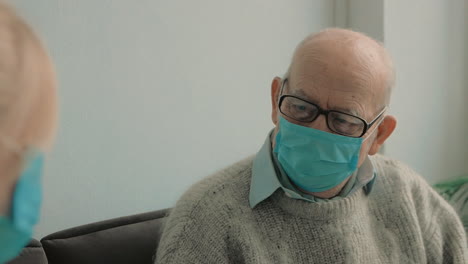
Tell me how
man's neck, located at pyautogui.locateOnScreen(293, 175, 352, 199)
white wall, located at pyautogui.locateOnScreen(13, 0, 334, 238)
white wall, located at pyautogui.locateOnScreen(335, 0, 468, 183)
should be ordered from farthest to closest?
white wall, located at pyautogui.locateOnScreen(335, 0, 468, 183) < white wall, located at pyautogui.locateOnScreen(13, 0, 334, 238) < man's neck, located at pyautogui.locateOnScreen(293, 175, 352, 199)

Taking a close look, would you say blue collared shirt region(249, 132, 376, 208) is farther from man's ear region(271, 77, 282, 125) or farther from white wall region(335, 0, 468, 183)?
white wall region(335, 0, 468, 183)

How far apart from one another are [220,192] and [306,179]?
221 mm

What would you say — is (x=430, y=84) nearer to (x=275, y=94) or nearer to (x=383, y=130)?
(x=383, y=130)

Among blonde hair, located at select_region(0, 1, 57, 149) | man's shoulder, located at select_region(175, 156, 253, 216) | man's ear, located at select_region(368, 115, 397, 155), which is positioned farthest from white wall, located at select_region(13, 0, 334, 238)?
blonde hair, located at select_region(0, 1, 57, 149)

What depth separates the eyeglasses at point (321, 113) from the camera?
5.06ft

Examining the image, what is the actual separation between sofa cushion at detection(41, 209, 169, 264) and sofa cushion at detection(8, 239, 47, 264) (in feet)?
0.18

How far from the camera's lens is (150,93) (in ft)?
6.42

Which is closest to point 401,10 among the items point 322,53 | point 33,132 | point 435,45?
point 435,45

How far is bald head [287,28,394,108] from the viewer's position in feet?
5.04

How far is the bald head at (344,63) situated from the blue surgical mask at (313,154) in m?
0.13

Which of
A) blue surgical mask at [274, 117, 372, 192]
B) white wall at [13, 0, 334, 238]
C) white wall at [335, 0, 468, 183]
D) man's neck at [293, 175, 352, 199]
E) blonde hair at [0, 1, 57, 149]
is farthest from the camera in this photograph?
white wall at [335, 0, 468, 183]

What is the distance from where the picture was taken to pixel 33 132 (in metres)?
0.66

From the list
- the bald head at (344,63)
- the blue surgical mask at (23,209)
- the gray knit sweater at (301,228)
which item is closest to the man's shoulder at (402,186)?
the gray knit sweater at (301,228)

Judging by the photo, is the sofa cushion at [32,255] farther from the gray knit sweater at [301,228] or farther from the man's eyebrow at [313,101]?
the man's eyebrow at [313,101]
